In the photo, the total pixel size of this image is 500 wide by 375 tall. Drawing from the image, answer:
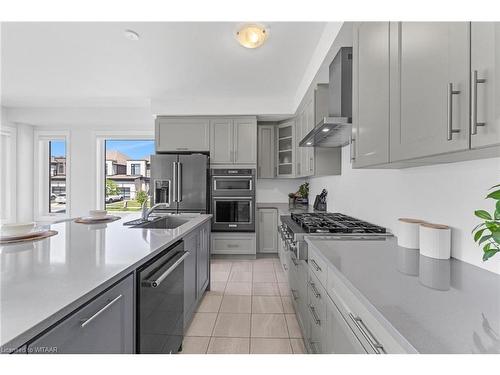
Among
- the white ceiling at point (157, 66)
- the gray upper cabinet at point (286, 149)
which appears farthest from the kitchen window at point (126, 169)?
the gray upper cabinet at point (286, 149)

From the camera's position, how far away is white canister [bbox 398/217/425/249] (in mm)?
1357

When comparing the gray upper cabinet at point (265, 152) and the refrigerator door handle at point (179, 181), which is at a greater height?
the gray upper cabinet at point (265, 152)

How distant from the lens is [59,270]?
983 mm

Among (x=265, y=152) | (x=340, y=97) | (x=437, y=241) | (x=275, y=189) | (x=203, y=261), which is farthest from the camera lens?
(x=275, y=189)

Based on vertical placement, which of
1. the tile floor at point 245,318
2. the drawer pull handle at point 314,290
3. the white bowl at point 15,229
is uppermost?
the white bowl at point 15,229

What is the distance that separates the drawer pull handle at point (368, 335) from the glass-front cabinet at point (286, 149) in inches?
125

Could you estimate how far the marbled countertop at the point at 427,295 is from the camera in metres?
0.60

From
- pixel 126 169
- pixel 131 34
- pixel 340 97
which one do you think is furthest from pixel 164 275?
pixel 126 169

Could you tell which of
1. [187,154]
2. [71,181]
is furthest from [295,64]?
[71,181]

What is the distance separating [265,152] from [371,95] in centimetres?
309

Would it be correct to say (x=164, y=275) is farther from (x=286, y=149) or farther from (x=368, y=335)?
(x=286, y=149)

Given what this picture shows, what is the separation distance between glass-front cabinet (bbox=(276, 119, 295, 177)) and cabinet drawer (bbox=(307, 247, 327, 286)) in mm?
2471

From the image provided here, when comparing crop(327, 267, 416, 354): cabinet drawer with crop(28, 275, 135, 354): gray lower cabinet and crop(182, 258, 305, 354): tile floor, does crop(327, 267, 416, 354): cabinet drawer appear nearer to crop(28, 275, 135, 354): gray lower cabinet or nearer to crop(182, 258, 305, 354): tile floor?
crop(28, 275, 135, 354): gray lower cabinet

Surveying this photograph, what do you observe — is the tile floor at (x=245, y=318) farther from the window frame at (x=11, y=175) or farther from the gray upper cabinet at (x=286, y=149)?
the window frame at (x=11, y=175)
